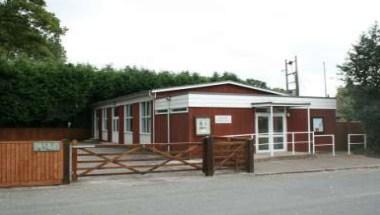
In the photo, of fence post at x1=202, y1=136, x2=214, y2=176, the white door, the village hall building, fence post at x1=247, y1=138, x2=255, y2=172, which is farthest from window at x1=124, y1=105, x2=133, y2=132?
fence post at x1=202, y1=136, x2=214, y2=176

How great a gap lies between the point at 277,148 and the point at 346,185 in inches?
431

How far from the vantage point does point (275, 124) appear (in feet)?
80.5

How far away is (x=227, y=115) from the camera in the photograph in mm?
23016

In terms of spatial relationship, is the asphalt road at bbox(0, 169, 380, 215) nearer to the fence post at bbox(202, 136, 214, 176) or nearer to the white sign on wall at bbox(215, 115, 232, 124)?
the fence post at bbox(202, 136, 214, 176)

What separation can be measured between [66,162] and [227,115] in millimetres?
10294

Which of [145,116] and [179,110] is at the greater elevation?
[179,110]

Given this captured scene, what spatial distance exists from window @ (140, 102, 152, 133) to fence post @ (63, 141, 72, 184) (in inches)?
471

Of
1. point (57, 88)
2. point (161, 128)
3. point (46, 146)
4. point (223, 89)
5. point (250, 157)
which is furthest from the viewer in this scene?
point (57, 88)

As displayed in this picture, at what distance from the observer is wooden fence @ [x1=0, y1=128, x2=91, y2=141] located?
36228 millimetres

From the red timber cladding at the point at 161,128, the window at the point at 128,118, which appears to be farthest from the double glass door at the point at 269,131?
the window at the point at 128,118

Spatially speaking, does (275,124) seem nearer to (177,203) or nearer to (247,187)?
(247,187)

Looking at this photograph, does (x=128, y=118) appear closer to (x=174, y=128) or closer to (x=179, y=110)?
(x=174, y=128)

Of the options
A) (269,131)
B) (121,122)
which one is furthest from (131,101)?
(269,131)

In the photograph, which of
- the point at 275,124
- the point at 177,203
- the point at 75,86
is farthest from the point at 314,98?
the point at 75,86
